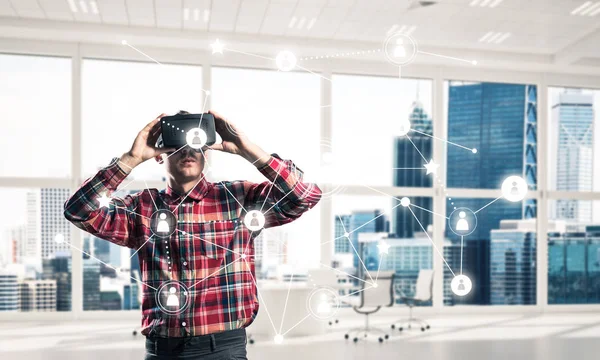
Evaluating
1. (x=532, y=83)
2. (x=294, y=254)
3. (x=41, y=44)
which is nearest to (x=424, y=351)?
(x=294, y=254)

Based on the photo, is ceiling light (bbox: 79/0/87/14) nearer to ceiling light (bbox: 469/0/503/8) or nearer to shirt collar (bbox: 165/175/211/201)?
ceiling light (bbox: 469/0/503/8)

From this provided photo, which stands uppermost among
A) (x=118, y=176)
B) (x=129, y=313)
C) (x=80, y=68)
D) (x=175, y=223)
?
(x=80, y=68)

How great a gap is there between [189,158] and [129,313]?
6.58 metres

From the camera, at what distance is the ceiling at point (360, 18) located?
603cm

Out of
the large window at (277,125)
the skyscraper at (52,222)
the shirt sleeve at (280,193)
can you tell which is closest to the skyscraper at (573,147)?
the large window at (277,125)

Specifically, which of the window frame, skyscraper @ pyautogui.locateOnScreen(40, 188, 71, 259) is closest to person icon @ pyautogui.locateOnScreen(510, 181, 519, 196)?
the window frame

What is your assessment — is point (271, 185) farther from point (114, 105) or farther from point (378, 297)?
point (114, 105)

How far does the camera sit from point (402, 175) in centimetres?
820

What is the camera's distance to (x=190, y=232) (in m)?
1.50

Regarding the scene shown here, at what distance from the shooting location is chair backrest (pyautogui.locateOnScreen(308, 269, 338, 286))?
22.0ft

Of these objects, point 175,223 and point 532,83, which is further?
point 532,83

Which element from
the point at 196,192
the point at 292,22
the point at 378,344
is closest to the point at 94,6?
the point at 292,22

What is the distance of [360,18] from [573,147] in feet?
14.5

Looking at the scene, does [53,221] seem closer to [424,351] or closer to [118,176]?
[424,351]
